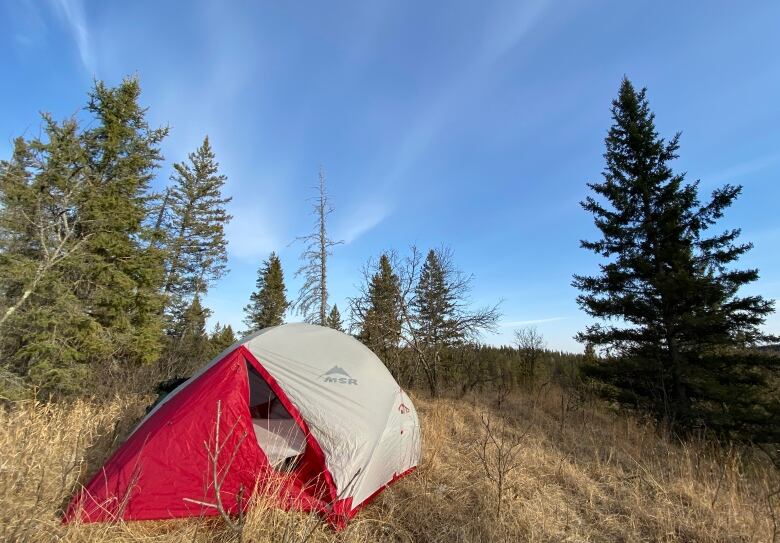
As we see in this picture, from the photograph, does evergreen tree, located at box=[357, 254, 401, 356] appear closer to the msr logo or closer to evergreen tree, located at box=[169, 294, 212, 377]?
the msr logo

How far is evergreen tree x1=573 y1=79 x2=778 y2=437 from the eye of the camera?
8820 mm

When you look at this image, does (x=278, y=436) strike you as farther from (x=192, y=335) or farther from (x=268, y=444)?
(x=192, y=335)

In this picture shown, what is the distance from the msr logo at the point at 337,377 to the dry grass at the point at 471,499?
48.3 inches

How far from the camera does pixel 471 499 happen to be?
12.0 feet

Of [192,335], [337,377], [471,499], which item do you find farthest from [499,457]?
[192,335]

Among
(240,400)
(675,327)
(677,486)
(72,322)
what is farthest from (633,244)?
(72,322)

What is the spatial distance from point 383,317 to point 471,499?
803cm

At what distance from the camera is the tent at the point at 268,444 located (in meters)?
2.89

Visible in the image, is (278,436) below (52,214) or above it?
below

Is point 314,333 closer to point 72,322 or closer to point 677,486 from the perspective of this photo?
point 677,486

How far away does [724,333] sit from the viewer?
906cm

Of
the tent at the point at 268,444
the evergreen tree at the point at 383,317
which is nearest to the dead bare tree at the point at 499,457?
the tent at the point at 268,444

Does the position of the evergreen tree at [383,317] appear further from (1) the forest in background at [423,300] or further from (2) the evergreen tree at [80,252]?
(2) the evergreen tree at [80,252]

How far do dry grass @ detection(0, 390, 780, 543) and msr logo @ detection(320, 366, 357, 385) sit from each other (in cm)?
123
